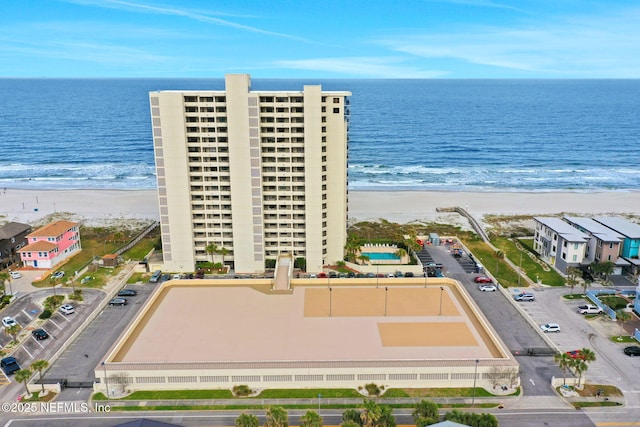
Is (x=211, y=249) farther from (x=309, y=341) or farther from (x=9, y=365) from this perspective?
(x=9, y=365)

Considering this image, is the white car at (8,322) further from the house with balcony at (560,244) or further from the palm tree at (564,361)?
the house with balcony at (560,244)

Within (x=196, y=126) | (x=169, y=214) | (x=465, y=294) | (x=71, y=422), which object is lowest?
(x=71, y=422)

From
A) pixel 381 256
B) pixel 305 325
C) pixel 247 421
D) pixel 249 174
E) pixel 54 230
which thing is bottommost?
pixel 381 256

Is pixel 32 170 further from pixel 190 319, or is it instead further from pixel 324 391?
pixel 324 391

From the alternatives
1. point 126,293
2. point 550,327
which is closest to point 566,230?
point 550,327

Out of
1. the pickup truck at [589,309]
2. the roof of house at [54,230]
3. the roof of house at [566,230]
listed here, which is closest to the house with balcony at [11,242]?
the roof of house at [54,230]

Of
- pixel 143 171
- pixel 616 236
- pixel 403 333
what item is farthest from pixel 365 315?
pixel 143 171

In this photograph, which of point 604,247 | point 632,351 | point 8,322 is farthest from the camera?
point 604,247

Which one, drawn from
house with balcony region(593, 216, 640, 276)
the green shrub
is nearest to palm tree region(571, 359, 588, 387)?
the green shrub
